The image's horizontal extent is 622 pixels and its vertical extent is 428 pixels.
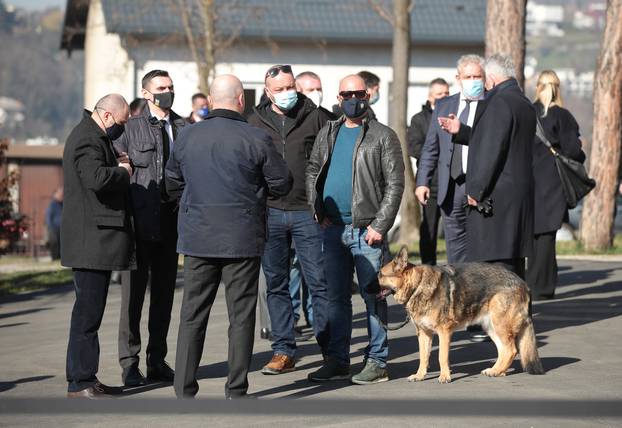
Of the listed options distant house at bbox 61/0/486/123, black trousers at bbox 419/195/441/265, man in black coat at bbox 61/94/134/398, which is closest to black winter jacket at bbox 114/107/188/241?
man in black coat at bbox 61/94/134/398

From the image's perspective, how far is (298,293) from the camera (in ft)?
32.8

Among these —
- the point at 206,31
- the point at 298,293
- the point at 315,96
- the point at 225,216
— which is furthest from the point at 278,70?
the point at 206,31

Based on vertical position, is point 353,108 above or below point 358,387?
above

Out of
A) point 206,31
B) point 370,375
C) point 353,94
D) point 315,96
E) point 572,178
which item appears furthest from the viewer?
point 206,31

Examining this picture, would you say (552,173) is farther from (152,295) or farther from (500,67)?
(152,295)

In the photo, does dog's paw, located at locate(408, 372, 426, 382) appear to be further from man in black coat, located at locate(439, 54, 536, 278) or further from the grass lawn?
the grass lawn

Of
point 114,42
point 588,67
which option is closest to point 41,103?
point 114,42

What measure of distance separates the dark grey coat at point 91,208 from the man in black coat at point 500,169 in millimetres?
2656

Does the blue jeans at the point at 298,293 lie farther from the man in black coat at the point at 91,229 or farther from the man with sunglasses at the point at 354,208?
the man in black coat at the point at 91,229

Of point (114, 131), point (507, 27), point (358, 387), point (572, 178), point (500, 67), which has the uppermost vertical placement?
point (507, 27)

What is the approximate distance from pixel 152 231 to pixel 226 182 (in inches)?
46.6

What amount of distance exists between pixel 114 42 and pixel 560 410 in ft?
101

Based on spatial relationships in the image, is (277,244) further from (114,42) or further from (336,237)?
(114,42)

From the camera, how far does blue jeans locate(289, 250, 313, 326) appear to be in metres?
9.95
